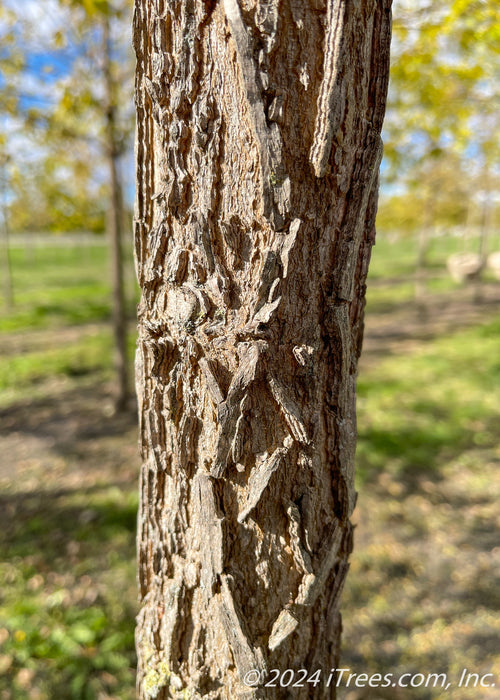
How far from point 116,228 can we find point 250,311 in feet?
14.8

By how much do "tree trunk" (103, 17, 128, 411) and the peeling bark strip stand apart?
4.08m

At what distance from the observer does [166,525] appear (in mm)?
1267

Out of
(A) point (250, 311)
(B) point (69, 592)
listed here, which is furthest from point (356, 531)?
(A) point (250, 311)

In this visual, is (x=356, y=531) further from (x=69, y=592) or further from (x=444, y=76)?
(x=444, y=76)

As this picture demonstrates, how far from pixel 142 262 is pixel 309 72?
0.59 metres

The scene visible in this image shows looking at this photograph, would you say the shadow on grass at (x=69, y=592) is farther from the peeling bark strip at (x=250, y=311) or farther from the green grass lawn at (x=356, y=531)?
the peeling bark strip at (x=250, y=311)

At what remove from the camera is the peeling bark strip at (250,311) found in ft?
3.06

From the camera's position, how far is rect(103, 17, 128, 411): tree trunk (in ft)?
14.7

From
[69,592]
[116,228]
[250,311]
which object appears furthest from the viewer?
[116,228]

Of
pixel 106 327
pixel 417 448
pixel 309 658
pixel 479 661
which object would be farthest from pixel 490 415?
pixel 106 327

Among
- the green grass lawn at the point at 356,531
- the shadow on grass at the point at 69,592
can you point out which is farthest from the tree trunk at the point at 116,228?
the shadow on grass at the point at 69,592

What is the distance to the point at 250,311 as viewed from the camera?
103 centimetres

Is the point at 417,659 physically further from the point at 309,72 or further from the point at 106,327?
the point at 106,327

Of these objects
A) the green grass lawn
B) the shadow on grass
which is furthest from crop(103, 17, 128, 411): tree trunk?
the shadow on grass
